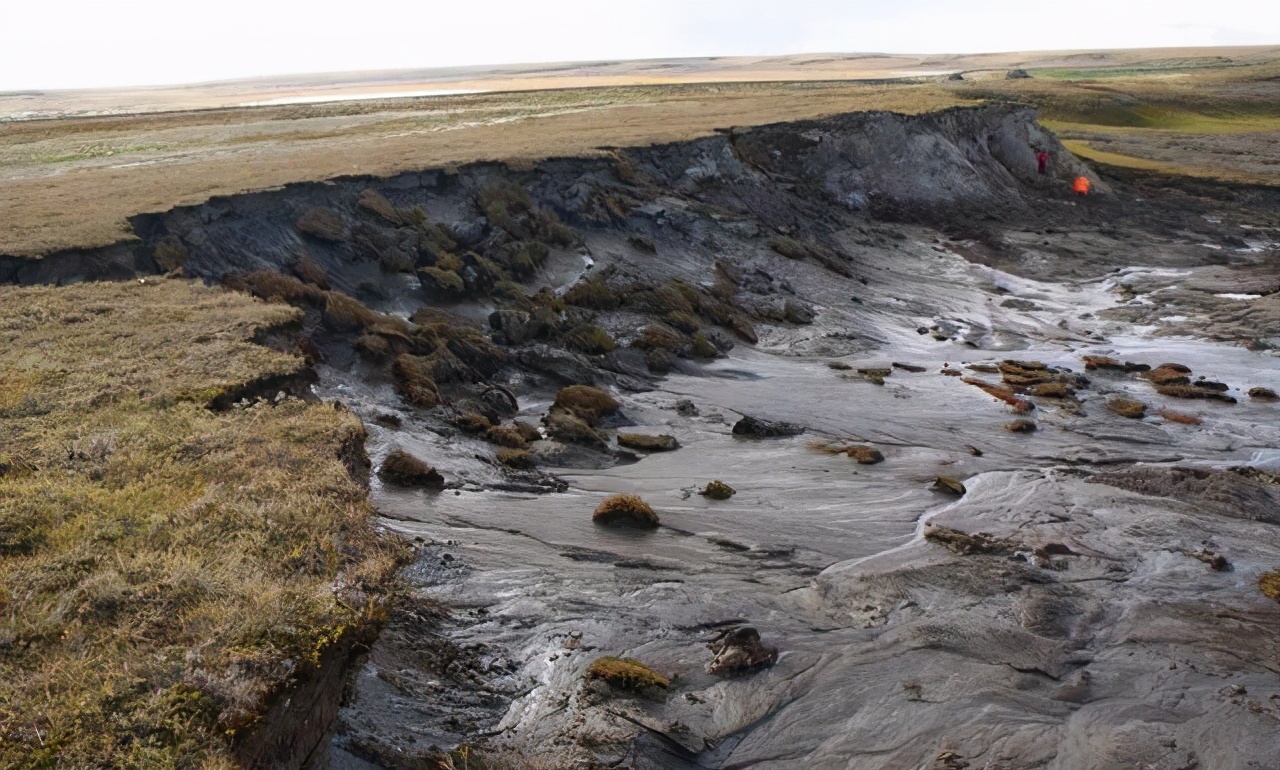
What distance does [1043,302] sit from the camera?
→ 87.7ft

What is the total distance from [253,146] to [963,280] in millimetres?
21753

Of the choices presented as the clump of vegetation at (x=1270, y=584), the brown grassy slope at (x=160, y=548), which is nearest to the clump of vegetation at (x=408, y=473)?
the brown grassy slope at (x=160, y=548)

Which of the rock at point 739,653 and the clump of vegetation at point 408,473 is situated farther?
the clump of vegetation at point 408,473

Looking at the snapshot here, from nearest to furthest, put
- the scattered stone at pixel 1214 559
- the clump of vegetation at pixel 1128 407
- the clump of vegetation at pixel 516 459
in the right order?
1. the scattered stone at pixel 1214 559
2. the clump of vegetation at pixel 516 459
3. the clump of vegetation at pixel 1128 407

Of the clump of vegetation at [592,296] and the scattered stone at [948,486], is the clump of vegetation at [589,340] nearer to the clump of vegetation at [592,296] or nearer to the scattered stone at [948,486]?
the clump of vegetation at [592,296]

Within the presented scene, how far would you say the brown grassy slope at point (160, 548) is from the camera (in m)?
5.87

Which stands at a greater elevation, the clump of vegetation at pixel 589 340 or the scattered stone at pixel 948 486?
the clump of vegetation at pixel 589 340

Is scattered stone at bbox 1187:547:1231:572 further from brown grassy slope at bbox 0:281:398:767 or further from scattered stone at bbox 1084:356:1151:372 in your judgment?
scattered stone at bbox 1084:356:1151:372

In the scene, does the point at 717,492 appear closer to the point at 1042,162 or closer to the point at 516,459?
the point at 516,459

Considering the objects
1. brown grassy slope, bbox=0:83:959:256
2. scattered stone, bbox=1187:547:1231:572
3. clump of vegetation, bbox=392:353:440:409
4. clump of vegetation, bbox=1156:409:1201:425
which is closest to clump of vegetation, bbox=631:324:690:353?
clump of vegetation, bbox=392:353:440:409

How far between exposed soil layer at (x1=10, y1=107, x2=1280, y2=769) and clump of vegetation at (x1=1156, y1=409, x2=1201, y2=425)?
0.14m

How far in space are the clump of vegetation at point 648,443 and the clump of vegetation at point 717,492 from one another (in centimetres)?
202

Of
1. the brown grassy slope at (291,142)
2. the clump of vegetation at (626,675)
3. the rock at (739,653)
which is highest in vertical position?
the brown grassy slope at (291,142)

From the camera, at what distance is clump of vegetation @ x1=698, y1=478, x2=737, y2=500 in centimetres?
1280
